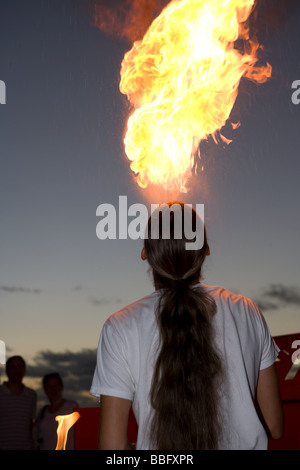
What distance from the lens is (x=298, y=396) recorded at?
19.3 feet

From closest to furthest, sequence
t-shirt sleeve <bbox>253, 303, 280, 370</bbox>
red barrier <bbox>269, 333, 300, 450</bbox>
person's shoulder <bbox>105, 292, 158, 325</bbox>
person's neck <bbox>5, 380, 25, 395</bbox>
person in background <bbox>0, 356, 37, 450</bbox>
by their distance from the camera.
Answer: person's shoulder <bbox>105, 292, 158, 325</bbox> → t-shirt sleeve <bbox>253, 303, 280, 370</bbox> → red barrier <bbox>269, 333, 300, 450</bbox> → person in background <bbox>0, 356, 37, 450</bbox> → person's neck <bbox>5, 380, 25, 395</bbox>

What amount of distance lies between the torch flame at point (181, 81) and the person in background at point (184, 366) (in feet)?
11.0

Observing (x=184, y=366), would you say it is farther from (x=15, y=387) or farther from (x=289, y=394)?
(x=15, y=387)

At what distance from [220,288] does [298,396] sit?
13.5 feet

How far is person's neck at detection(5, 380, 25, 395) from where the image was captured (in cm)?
705

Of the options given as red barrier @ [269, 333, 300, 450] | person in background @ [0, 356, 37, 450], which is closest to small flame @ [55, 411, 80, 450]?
person in background @ [0, 356, 37, 450]

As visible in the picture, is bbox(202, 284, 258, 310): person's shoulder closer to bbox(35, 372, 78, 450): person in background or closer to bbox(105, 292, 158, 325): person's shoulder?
bbox(105, 292, 158, 325): person's shoulder

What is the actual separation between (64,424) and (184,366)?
5017mm

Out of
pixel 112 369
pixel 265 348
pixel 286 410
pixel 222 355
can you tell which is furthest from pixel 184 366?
pixel 286 410

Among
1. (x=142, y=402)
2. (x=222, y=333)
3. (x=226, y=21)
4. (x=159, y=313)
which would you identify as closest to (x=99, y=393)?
(x=142, y=402)

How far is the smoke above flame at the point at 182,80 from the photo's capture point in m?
5.93

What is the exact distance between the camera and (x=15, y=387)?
709 centimetres

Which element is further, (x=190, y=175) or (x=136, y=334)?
(x=190, y=175)
